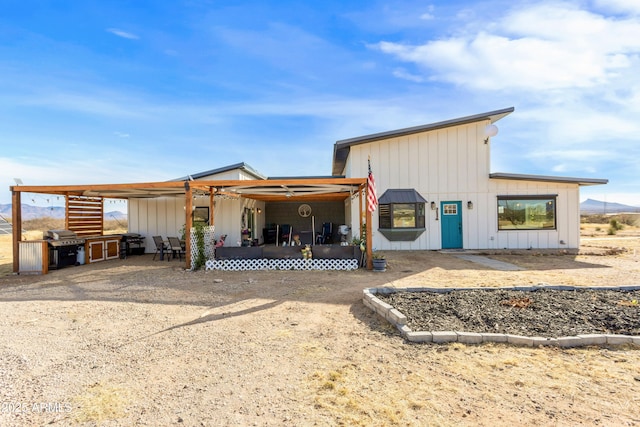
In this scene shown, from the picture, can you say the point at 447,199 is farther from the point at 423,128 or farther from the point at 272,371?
the point at 272,371

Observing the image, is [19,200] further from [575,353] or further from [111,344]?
[575,353]

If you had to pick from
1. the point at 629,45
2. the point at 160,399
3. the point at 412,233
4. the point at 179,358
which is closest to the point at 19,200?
the point at 179,358

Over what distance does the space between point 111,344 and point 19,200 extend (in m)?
8.00

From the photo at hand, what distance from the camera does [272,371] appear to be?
3.04 meters

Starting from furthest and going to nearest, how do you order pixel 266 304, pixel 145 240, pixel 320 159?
pixel 320 159, pixel 145 240, pixel 266 304

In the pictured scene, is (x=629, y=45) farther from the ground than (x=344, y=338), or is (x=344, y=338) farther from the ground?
(x=629, y=45)

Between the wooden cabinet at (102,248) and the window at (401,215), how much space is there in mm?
9241

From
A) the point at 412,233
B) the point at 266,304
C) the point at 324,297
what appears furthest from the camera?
the point at 412,233

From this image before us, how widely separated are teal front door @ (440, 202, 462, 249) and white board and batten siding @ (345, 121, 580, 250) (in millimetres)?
157

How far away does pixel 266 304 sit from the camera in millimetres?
5414

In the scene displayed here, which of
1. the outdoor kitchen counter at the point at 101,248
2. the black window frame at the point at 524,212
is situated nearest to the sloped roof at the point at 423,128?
the black window frame at the point at 524,212

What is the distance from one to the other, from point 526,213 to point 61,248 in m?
15.1

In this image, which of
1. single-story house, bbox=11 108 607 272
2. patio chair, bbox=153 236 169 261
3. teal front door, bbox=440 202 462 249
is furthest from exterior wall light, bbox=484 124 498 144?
patio chair, bbox=153 236 169 261

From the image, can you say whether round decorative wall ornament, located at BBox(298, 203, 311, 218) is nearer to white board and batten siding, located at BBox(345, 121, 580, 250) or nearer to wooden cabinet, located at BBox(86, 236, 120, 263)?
white board and batten siding, located at BBox(345, 121, 580, 250)
